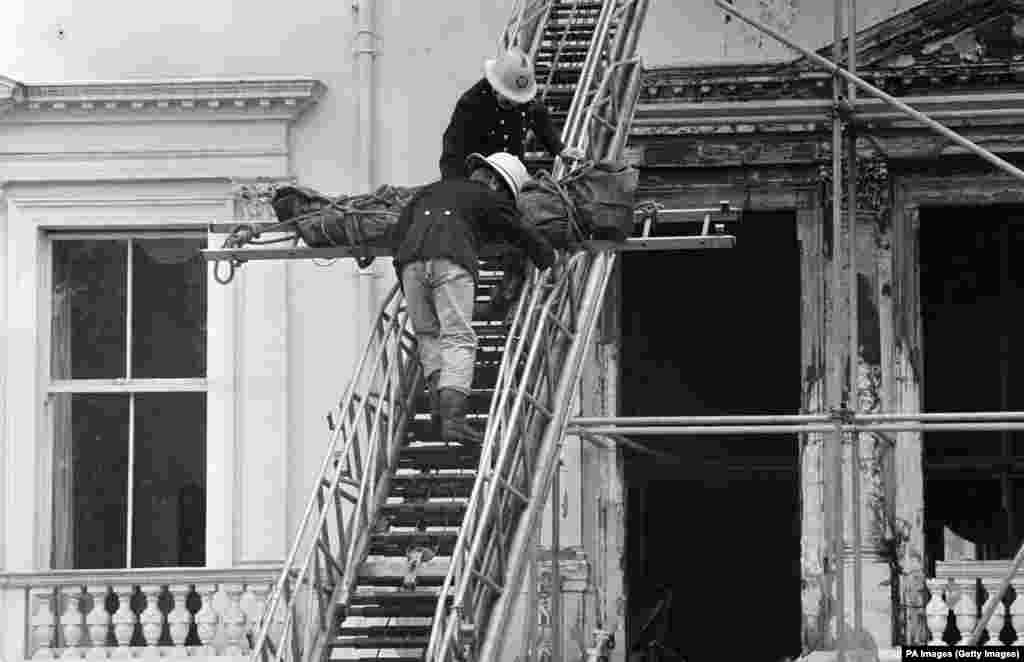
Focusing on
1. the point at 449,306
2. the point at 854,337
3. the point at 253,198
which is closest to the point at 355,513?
the point at 449,306

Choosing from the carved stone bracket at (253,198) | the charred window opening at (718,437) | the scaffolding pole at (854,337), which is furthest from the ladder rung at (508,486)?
the charred window opening at (718,437)

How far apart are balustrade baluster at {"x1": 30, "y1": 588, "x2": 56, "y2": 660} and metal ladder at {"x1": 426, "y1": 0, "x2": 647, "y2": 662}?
15.7 ft

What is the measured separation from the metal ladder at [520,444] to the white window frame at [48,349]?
379cm

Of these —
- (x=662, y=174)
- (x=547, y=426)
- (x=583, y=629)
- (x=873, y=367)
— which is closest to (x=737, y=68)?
(x=662, y=174)

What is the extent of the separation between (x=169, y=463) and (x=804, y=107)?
4.62 metres

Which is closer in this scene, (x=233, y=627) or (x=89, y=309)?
(x=233, y=627)

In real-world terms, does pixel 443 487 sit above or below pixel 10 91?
below

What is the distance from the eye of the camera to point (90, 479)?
15.9 m

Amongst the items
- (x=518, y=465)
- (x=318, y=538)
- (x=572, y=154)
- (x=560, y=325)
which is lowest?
(x=318, y=538)

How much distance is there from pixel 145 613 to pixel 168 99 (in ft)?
10.6

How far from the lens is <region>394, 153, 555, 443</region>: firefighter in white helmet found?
429 inches

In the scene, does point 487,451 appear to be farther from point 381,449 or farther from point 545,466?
point 381,449

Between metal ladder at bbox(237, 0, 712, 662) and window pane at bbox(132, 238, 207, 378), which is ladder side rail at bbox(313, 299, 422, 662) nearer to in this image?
metal ladder at bbox(237, 0, 712, 662)

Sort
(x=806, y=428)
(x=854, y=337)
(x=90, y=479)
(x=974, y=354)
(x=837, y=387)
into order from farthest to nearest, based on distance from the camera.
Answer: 1. (x=974, y=354)
2. (x=90, y=479)
3. (x=837, y=387)
4. (x=854, y=337)
5. (x=806, y=428)
